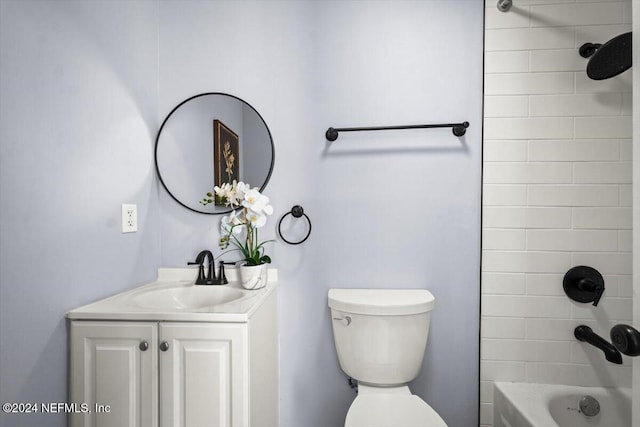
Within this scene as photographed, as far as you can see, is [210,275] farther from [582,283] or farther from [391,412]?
[582,283]

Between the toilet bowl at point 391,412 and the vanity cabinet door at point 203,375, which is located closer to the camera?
the vanity cabinet door at point 203,375

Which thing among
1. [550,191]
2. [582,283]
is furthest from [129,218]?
[582,283]

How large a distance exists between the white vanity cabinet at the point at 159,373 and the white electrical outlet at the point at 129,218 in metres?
0.39

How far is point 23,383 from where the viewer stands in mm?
858

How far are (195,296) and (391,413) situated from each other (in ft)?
2.79

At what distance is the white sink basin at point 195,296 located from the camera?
1.27m

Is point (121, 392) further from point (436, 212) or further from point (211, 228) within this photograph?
point (436, 212)

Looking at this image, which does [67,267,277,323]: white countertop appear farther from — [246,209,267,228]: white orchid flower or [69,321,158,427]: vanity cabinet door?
[246,209,267,228]: white orchid flower

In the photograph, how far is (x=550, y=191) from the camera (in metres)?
1.34

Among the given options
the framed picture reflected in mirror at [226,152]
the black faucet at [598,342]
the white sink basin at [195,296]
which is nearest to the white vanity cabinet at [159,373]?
the white sink basin at [195,296]

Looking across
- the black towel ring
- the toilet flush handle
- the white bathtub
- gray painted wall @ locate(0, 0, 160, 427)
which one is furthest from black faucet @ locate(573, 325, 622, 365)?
gray painted wall @ locate(0, 0, 160, 427)

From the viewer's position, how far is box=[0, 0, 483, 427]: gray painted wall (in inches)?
54.6

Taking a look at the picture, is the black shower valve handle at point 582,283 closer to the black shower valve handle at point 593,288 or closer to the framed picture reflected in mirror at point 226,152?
the black shower valve handle at point 593,288

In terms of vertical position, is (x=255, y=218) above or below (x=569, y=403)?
above
